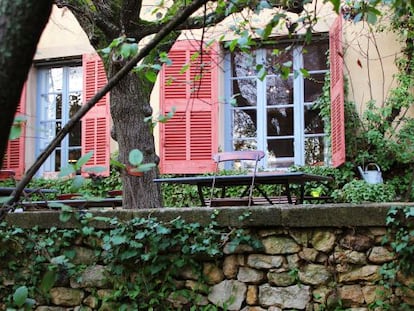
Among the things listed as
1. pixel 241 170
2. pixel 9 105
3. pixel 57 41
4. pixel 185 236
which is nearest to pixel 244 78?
pixel 241 170

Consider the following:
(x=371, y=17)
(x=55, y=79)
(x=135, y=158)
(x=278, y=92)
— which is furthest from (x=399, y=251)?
(x=55, y=79)

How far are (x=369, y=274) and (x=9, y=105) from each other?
273 cm

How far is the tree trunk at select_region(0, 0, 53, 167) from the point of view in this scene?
111cm

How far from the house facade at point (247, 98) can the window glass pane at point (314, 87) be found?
13 mm

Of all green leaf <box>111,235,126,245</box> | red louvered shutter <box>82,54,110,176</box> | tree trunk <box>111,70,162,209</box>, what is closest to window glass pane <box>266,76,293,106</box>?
red louvered shutter <box>82,54,110,176</box>

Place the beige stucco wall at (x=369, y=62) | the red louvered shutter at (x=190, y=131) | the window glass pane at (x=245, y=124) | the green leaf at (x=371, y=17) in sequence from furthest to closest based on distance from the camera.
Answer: the window glass pane at (x=245, y=124) → the red louvered shutter at (x=190, y=131) → the beige stucco wall at (x=369, y=62) → the green leaf at (x=371, y=17)

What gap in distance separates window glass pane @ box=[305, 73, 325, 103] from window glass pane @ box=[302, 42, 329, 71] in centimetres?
11

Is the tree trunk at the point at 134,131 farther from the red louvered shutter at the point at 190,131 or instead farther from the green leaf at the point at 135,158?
the green leaf at the point at 135,158

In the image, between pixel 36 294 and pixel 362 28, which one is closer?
pixel 36 294

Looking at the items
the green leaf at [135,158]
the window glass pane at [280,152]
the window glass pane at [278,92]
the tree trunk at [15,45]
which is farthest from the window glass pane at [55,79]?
the tree trunk at [15,45]

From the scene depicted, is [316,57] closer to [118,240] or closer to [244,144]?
[244,144]

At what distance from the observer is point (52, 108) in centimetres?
876

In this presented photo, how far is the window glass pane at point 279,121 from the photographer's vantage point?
7.81 meters

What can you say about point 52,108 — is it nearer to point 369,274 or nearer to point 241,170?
point 241,170
